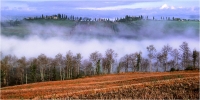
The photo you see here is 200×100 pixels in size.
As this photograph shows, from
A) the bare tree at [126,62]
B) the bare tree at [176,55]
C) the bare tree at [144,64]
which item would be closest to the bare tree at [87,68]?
the bare tree at [126,62]

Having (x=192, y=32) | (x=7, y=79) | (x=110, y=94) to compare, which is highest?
(x=192, y=32)

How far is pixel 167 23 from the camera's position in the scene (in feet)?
609

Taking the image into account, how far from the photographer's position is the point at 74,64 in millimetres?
79062

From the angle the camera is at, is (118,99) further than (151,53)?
No

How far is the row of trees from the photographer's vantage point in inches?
2827

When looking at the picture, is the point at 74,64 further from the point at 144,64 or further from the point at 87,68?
the point at 144,64

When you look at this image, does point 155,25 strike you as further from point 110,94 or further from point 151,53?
point 110,94

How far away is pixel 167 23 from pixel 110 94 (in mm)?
169403

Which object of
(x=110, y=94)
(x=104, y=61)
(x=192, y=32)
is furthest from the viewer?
(x=192, y=32)

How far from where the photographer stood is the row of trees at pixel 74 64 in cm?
7181

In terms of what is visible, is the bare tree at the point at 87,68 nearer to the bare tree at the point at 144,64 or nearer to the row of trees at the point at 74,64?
the row of trees at the point at 74,64

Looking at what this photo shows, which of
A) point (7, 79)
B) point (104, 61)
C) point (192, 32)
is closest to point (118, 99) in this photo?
point (7, 79)

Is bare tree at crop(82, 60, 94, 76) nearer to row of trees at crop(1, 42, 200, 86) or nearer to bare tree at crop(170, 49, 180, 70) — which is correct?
row of trees at crop(1, 42, 200, 86)

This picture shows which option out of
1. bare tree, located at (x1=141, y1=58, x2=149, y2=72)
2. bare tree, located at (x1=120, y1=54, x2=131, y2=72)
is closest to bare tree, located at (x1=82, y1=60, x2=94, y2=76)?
bare tree, located at (x1=120, y1=54, x2=131, y2=72)
